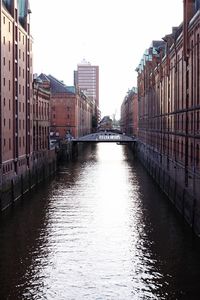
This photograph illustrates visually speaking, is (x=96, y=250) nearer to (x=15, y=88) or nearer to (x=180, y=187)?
(x=180, y=187)

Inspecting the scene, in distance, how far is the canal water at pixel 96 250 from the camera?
18.7m

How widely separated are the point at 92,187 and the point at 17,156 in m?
9.09

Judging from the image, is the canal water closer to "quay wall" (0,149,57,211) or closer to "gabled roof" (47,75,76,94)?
"quay wall" (0,149,57,211)

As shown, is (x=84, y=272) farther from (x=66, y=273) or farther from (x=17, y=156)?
(x=17, y=156)

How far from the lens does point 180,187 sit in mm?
34594

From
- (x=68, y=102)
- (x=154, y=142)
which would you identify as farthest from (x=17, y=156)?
(x=68, y=102)

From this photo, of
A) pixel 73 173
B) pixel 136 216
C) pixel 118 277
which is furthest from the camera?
pixel 73 173

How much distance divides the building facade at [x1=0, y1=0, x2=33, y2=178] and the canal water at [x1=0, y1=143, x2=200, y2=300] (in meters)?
4.21

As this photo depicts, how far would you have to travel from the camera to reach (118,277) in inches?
790

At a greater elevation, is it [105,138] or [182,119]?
[182,119]

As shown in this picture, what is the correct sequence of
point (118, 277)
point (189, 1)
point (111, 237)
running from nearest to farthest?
point (118, 277), point (111, 237), point (189, 1)

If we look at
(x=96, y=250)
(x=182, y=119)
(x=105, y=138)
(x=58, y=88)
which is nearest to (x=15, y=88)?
(x=182, y=119)

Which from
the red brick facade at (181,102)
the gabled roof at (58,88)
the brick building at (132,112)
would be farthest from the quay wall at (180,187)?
the brick building at (132,112)

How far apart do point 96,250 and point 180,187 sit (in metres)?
12.3
